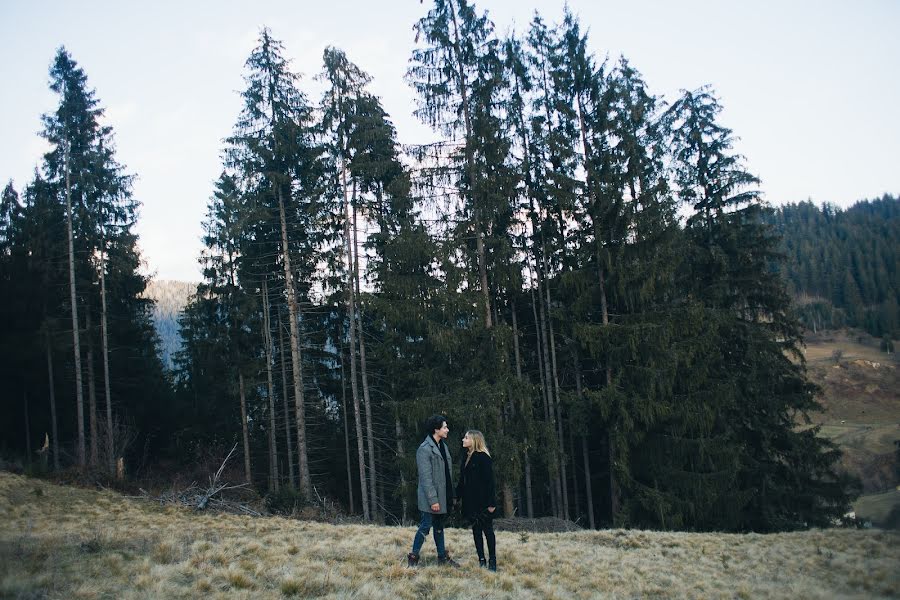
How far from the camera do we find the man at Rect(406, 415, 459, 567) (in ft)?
22.7

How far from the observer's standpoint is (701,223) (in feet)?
63.3

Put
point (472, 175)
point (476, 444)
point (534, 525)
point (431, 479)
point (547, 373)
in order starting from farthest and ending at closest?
1. point (547, 373)
2. point (472, 175)
3. point (534, 525)
4. point (476, 444)
5. point (431, 479)

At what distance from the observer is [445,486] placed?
23.2 ft

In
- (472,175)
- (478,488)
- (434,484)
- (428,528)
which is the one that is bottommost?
(428,528)

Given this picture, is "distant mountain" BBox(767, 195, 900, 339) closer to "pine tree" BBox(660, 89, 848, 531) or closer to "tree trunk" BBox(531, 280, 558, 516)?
"pine tree" BBox(660, 89, 848, 531)

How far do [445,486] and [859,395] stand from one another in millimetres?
82809

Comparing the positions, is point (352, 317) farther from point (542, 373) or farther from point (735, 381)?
point (735, 381)

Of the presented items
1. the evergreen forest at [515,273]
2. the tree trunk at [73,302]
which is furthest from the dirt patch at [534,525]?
the tree trunk at [73,302]

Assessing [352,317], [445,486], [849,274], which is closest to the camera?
[445,486]

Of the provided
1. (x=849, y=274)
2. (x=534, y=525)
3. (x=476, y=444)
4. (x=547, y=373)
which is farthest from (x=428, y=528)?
(x=849, y=274)

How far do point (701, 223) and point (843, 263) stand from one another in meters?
98.6

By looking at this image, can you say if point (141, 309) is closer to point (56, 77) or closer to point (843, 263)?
point (56, 77)

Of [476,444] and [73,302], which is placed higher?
[73,302]

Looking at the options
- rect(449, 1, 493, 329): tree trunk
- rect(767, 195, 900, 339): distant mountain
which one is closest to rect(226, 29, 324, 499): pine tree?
rect(449, 1, 493, 329): tree trunk
